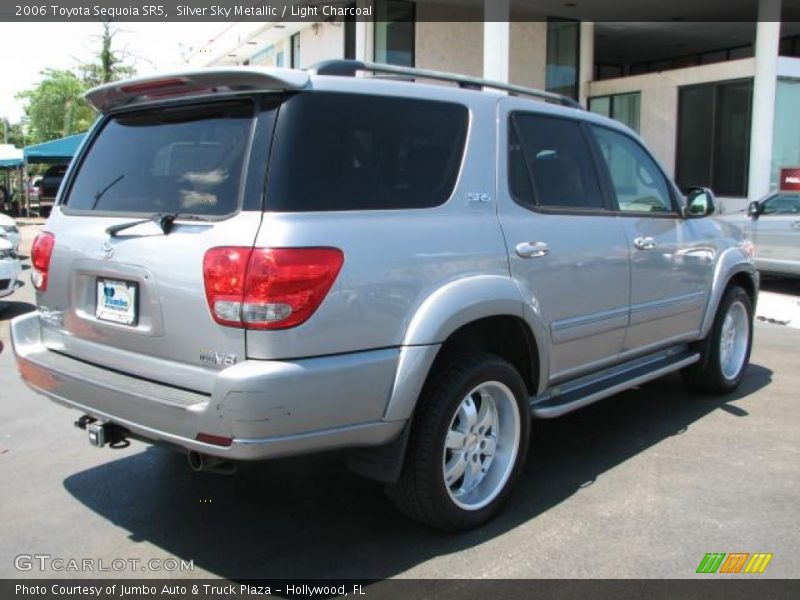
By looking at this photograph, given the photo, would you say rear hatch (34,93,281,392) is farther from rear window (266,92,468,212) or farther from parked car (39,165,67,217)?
parked car (39,165,67,217)

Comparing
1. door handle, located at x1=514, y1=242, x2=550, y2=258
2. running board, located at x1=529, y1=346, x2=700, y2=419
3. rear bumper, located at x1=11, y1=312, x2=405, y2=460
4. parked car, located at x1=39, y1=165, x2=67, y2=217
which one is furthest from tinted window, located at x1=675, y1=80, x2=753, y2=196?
parked car, located at x1=39, y1=165, x2=67, y2=217

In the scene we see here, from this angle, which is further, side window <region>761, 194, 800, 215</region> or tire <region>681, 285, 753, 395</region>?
side window <region>761, 194, 800, 215</region>

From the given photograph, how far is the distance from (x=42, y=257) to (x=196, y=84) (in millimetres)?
1250

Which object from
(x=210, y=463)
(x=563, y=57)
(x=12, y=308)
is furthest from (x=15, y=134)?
(x=210, y=463)

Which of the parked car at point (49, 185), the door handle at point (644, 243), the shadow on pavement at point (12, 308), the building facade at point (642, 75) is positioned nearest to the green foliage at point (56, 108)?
the parked car at point (49, 185)

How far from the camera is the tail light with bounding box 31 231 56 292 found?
3707 millimetres

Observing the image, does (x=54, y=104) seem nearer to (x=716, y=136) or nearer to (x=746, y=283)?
(x=716, y=136)

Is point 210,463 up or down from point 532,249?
down

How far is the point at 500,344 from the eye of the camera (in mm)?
3988

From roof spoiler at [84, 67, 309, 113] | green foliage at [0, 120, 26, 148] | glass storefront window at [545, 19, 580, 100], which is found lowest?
roof spoiler at [84, 67, 309, 113]

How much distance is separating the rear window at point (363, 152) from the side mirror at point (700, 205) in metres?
2.31

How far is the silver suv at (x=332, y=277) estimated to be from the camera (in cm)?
291

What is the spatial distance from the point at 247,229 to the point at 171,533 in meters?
1.62

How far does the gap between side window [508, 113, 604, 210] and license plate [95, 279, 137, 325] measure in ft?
6.16
